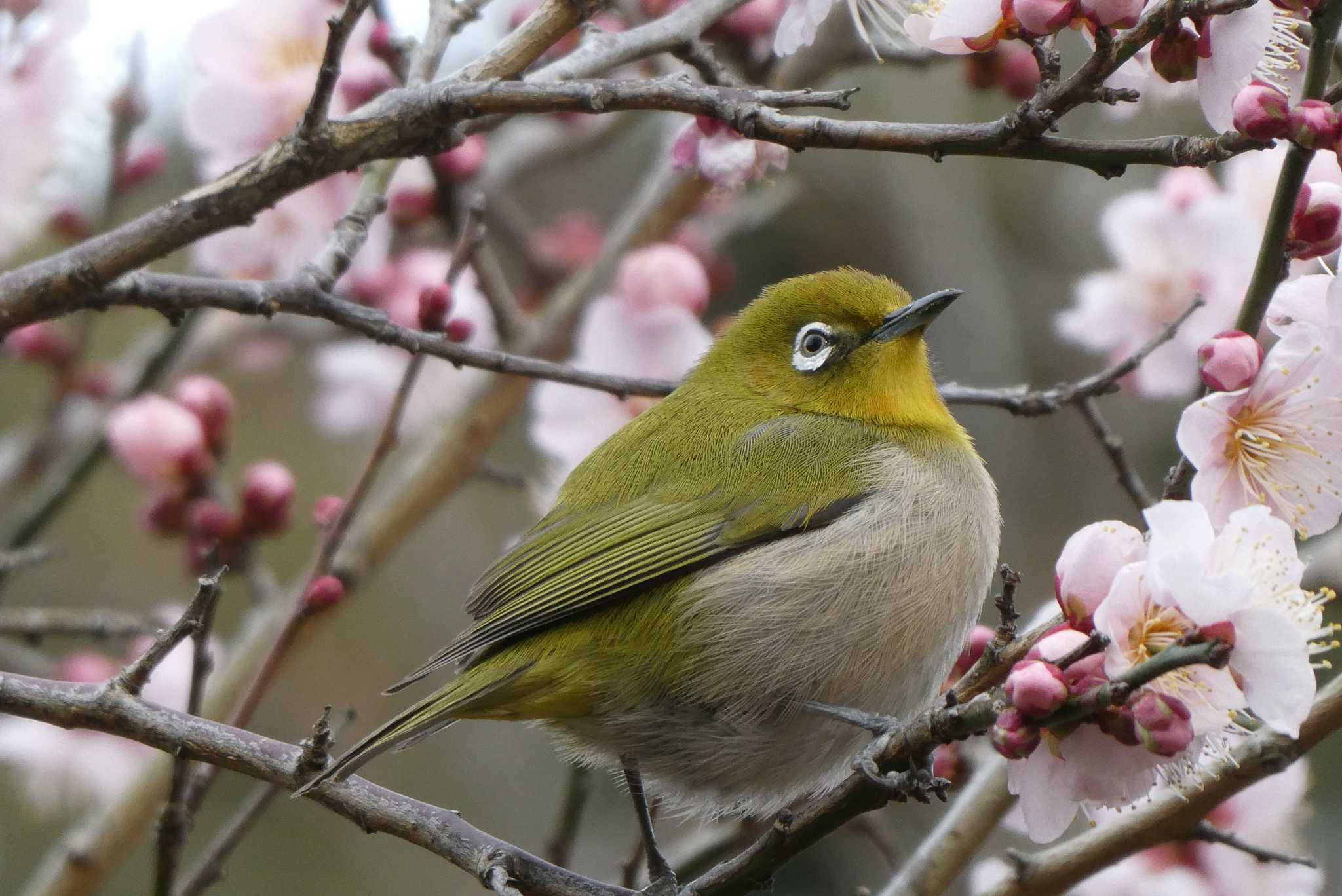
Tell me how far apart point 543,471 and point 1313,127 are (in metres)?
5.82

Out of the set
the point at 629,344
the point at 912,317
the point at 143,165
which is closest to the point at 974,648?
the point at 912,317

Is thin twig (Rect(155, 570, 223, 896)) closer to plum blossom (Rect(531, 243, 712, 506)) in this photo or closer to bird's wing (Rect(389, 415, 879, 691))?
bird's wing (Rect(389, 415, 879, 691))

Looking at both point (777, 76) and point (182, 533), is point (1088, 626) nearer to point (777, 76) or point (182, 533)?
point (777, 76)

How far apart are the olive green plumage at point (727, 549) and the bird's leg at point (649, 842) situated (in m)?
0.06

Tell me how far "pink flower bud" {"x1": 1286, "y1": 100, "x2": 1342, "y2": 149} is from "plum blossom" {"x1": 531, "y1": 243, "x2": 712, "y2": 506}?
242 centimetres

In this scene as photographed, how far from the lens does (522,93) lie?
2.38m

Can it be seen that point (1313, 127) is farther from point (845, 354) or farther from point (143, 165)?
point (143, 165)

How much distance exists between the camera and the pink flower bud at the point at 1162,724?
196cm

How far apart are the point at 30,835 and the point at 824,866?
15.3 feet

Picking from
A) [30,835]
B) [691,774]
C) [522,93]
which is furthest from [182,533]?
[30,835]

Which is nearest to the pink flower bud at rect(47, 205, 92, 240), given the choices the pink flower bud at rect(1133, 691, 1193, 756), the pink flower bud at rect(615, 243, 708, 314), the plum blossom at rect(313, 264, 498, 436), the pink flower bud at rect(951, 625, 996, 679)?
the plum blossom at rect(313, 264, 498, 436)

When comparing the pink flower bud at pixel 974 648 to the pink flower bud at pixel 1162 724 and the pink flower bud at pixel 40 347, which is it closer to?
the pink flower bud at pixel 1162 724

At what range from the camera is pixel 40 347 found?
5199 mm

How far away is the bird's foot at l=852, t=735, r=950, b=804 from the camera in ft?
7.29
